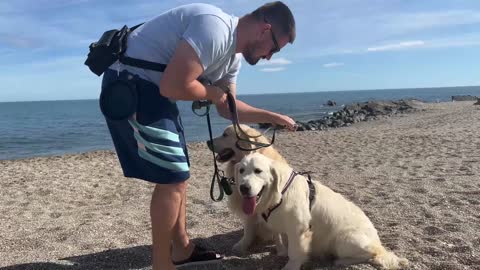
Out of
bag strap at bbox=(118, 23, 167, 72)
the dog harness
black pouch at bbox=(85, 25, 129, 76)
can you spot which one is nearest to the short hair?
bag strap at bbox=(118, 23, 167, 72)

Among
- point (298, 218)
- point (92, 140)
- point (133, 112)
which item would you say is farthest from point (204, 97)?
point (92, 140)

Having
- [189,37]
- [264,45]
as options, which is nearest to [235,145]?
[264,45]

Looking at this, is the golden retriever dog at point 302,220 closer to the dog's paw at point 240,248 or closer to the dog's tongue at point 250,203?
the dog's tongue at point 250,203

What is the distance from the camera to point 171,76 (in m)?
2.60

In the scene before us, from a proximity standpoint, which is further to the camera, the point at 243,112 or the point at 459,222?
the point at 459,222

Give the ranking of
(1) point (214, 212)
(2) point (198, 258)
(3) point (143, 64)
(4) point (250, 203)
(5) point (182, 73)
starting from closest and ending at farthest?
1. (5) point (182, 73)
2. (3) point (143, 64)
3. (4) point (250, 203)
4. (2) point (198, 258)
5. (1) point (214, 212)

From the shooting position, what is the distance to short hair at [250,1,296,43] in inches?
111

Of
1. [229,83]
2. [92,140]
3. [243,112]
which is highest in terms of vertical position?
[229,83]

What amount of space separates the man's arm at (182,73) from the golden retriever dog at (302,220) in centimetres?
111

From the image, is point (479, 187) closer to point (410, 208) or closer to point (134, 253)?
point (410, 208)

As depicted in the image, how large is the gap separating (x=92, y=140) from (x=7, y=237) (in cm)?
1929

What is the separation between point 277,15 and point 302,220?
165cm

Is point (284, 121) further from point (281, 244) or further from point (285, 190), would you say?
point (281, 244)

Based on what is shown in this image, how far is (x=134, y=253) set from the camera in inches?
164
